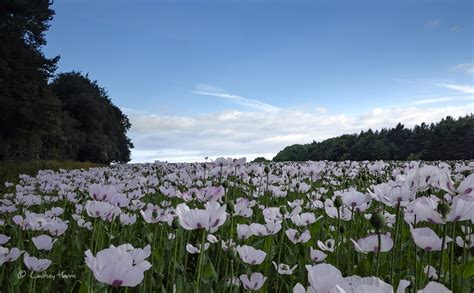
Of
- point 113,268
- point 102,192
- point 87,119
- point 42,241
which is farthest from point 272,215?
point 87,119

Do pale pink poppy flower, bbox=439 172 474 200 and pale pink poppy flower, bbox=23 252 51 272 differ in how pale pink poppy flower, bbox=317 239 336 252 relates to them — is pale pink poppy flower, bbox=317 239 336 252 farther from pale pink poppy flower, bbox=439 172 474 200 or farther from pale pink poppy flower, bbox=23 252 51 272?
pale pink poppy flower, bbox=23 252 51 272

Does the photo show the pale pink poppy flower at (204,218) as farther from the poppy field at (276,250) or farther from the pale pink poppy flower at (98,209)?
the pale pink poppy flower at (98,209)

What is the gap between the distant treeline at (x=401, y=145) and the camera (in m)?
43.3

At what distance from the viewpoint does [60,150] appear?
3875 centimetres

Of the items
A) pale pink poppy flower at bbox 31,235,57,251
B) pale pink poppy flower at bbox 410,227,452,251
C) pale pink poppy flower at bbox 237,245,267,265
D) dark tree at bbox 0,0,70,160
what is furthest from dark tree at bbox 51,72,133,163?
pale pink poppy flower at bbox 410,227,452,251

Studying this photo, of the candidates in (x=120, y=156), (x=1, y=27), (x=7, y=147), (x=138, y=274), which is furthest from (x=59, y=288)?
(x=120, y=156)

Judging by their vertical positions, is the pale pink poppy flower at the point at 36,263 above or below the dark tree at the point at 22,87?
below

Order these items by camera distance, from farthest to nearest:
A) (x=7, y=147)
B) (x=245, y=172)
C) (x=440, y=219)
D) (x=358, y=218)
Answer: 1. (x=7, y=147)
2. (x=245, y=172)
3. (x=358, y=218)
4. (x=440, y=219)

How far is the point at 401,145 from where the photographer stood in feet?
187

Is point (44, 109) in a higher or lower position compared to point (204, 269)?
higher

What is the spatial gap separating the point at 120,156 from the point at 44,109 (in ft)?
98.4

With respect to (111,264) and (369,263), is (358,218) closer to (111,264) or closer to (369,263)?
(369,263)

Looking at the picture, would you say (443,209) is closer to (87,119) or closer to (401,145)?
(87,119)

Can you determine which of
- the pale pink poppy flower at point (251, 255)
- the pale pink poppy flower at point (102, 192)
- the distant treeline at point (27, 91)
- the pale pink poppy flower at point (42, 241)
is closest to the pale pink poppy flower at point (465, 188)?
the pale pink poppy flower at point (251, 255)
